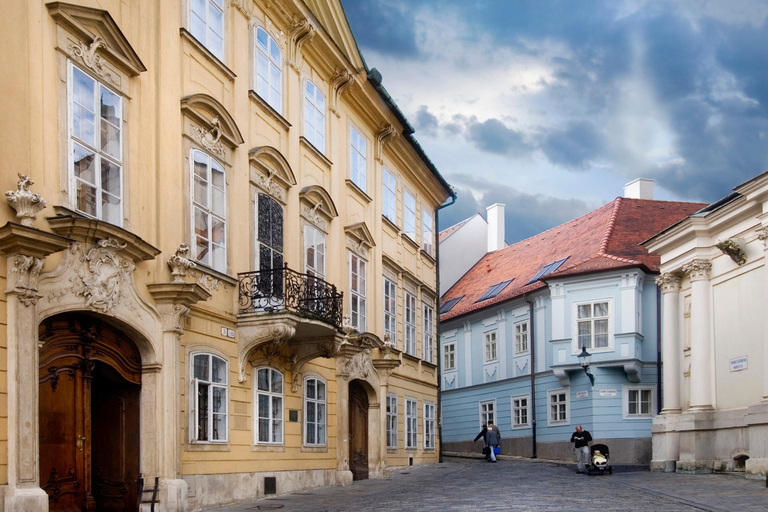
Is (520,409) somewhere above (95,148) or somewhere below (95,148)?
below

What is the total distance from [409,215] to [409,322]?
3.38 meters

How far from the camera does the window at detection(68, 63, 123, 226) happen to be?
12.7 meters

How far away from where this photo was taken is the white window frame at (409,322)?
29.3m

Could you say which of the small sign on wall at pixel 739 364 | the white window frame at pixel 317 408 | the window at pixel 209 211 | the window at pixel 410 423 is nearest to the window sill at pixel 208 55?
the window at pixel 209 211

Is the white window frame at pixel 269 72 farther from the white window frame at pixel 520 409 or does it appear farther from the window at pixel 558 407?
the white window frame at pixel 520 409

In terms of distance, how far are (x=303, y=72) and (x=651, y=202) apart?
24.1 meters

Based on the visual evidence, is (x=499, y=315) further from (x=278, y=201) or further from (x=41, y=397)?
(x=41, y=397)

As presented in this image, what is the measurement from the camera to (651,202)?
41.3m

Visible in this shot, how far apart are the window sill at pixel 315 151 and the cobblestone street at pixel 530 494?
7249mm

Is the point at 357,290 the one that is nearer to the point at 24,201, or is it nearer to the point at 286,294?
the point at 286,294

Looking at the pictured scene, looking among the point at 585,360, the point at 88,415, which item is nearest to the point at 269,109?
the point at 88,415

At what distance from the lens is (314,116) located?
2183 centimetres

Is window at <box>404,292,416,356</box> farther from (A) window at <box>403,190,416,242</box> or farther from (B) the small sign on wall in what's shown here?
(B) the small sign on wall

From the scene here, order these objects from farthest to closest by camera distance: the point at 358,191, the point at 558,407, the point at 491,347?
1. the point at 491,347
2. the point at 558,407
3. the point at 358,191
